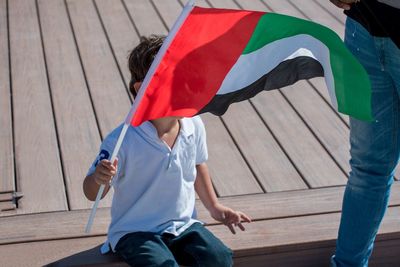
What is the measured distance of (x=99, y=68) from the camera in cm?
409

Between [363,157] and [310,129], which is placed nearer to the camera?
[363,157]

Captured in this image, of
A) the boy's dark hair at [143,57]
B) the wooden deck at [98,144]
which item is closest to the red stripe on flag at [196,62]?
the boy's dark hair at [143,57]

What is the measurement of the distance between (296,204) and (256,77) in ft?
2.67

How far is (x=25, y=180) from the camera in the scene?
3.18 m

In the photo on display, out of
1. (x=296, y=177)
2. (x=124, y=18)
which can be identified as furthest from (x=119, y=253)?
(x=124, y=18)

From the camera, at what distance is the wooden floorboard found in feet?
10.7

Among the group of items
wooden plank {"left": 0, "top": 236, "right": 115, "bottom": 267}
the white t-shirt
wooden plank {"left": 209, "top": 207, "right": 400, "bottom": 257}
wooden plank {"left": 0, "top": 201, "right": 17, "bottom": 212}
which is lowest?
wooden plank {"left": 0, "top": 201, "right": 17, "bottom": 212}

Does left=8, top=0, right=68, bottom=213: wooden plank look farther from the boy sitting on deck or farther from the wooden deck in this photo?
the boy sitting on deck

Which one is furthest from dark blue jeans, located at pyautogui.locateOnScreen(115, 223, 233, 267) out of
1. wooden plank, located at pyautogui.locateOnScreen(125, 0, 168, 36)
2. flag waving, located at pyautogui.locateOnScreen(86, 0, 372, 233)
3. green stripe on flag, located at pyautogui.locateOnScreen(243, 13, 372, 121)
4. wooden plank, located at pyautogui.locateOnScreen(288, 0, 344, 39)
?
wooden plank, located at pyautogui.locateOnScreen(288, 0, 344, 39)

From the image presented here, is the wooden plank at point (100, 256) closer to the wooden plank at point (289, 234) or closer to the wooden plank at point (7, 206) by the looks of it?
the wooden plank at point (289, 234)

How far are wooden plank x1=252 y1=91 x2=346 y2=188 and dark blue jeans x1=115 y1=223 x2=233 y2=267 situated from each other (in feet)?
2.27

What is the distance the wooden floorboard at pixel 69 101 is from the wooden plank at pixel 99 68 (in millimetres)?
37

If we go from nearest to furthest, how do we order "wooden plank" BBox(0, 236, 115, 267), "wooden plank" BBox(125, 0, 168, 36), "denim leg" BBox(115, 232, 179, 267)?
"denim leg" BBox(115, 232, 179, 267) → "wooden plank" BBox(0, 236, 115, 267) → "wooden plank" BBox(125, 0, 168, 36)

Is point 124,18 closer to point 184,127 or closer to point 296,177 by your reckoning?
point 296,177
